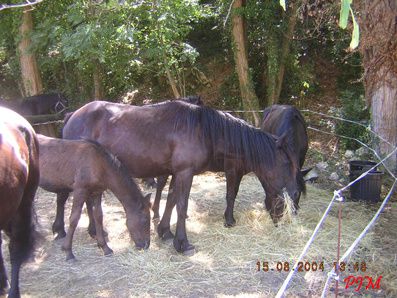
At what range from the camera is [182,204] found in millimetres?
4465

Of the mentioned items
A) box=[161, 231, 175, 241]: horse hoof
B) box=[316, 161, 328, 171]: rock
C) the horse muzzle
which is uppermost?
the horse muzzle

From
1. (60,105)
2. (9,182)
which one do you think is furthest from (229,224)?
(60,105)

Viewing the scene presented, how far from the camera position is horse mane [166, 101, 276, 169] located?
4.52 metres

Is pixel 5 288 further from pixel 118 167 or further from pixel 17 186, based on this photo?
pixel 118 167

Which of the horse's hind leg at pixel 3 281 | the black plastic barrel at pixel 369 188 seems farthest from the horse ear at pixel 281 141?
the horse's hind leg at pixel 3 281

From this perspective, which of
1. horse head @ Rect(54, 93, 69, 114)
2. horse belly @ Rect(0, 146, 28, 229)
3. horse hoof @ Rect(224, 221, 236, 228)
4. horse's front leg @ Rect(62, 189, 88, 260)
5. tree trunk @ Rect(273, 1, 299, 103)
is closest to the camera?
horse belly @ Rect(0, 146, 28, 229)

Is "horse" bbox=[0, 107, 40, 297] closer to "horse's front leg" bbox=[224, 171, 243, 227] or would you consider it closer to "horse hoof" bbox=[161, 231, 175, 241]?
"horse hoof" bbox=[161, 231, 175, 241]

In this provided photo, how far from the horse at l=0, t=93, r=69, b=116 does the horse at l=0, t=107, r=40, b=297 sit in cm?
685

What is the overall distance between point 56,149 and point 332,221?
3.68 meters

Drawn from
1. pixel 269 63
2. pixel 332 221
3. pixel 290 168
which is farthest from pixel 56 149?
pixel 269 63

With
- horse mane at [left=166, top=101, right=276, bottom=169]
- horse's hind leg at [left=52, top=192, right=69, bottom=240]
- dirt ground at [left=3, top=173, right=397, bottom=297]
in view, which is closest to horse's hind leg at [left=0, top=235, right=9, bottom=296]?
dirt ground at [left=3, top=173, right=397, bottom=297]

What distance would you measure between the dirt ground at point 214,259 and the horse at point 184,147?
35 cm

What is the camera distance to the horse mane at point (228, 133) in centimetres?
452

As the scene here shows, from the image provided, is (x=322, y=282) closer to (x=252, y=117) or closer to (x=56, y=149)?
(x=56, y=149)
